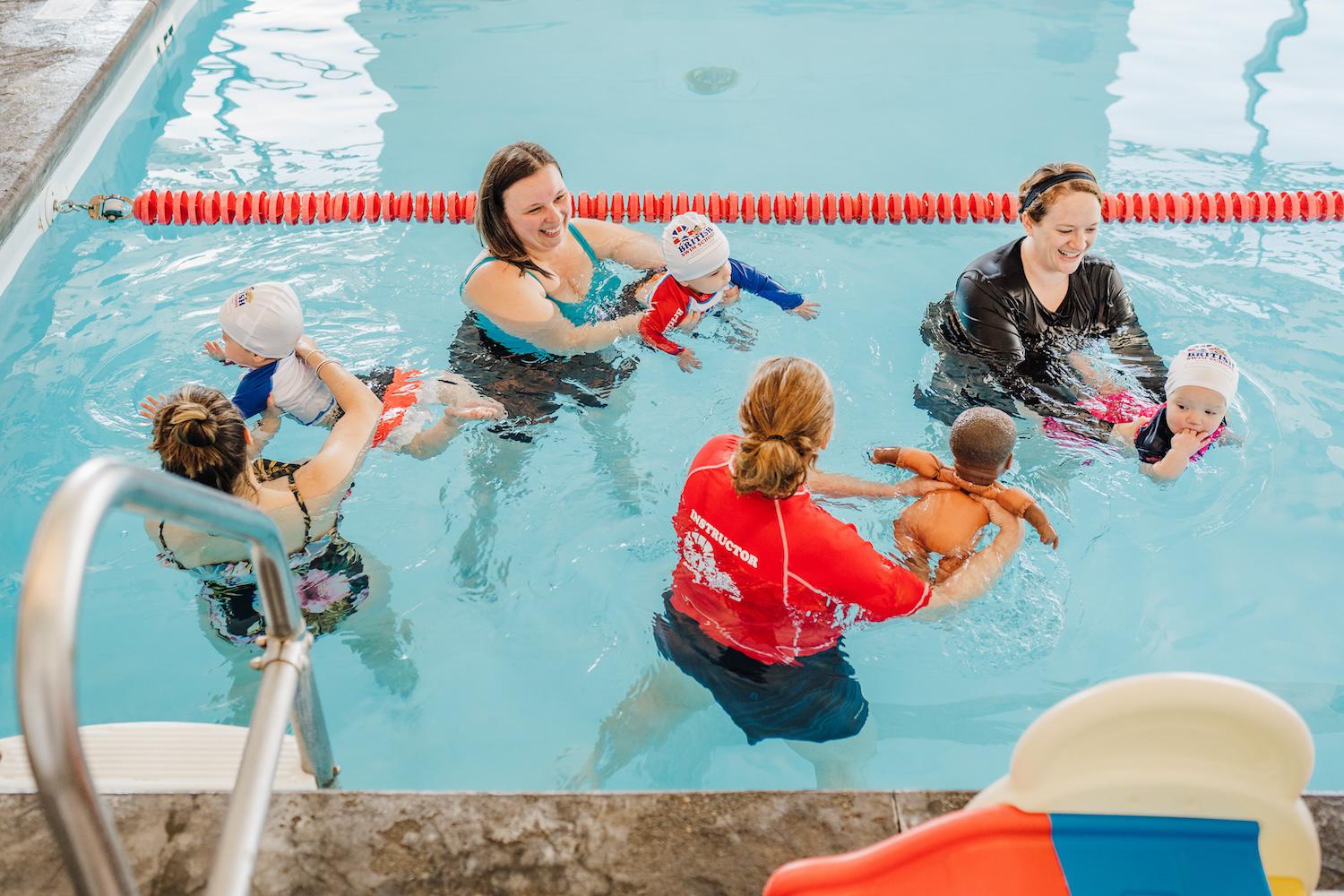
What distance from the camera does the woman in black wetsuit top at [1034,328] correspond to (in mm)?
3885

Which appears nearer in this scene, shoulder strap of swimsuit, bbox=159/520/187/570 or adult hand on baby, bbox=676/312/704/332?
shoulder strap of swimsuit, bbox=159/520/187/570

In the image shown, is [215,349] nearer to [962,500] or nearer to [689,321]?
[689,321]

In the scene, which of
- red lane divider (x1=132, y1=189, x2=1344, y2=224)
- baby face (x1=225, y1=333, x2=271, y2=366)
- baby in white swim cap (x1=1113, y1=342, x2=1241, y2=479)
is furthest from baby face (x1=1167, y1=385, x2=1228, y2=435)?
baby face (x1=225, y1=333, x2=271, y2=366)

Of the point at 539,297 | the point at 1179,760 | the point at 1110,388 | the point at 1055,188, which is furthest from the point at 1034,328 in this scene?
the point at 1179,760

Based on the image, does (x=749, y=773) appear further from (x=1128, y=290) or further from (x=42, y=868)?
(x=1128, y=290)

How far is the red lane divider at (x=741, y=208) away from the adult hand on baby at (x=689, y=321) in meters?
1.74

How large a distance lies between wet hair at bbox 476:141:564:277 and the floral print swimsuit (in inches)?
41.6

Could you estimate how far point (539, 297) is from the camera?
3.74m

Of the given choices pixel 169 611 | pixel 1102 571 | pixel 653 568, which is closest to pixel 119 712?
pixel 169 611

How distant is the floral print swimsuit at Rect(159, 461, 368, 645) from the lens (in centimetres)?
294

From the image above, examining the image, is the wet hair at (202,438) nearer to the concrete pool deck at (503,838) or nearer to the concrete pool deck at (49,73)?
the concrete pool deck at (503,838)

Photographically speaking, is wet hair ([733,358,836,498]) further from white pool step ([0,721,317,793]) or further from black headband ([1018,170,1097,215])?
black headband ([1018,170,1097,215])

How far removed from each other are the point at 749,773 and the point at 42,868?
1991 millimetres

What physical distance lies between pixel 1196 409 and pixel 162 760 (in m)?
3.00
